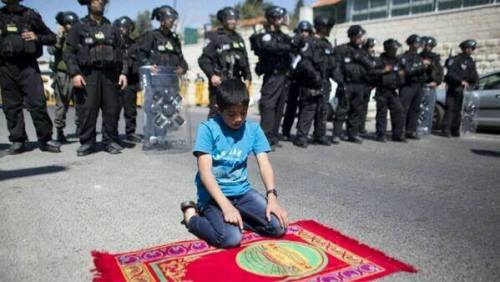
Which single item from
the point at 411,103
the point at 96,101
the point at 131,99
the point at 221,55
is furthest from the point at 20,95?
the point at 411,103

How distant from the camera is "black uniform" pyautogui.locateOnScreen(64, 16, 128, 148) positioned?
5.63 meters

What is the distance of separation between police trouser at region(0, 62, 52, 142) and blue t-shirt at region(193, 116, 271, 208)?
3.96m

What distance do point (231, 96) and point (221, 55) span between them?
149 inches

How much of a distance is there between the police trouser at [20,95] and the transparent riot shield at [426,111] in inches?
284

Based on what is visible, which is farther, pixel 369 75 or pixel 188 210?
pixel 369 75

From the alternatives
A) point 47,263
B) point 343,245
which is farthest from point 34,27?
point 343,245

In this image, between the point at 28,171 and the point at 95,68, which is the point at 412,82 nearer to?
the point at 95,68

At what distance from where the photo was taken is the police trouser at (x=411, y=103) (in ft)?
27.6

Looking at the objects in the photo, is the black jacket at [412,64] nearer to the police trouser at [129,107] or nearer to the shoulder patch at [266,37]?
the shoulder patch at [266,37]

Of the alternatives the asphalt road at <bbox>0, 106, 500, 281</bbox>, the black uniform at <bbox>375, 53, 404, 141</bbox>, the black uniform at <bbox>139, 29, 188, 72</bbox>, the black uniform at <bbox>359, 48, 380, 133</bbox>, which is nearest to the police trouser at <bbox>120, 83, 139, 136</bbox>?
the asphalt road at <bbox>0, 106, 500, 281</bbox>

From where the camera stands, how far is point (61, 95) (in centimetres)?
712

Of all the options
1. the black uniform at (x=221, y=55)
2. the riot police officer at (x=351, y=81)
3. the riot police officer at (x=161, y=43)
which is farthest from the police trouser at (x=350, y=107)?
the riot police officer at (x=161, y=43)

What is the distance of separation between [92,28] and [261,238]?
407cm

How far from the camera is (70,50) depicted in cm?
567
